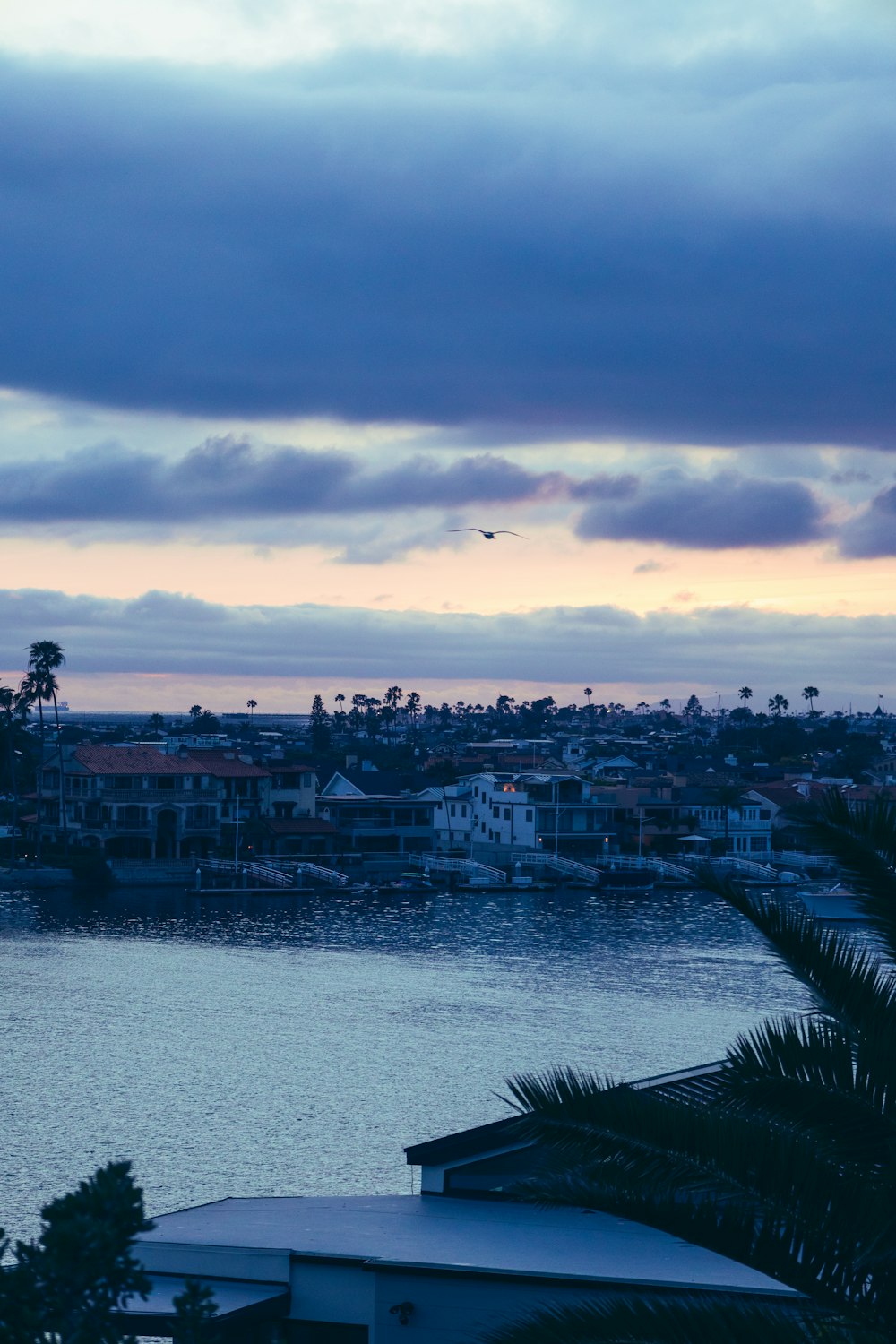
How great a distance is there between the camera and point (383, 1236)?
42.7ft

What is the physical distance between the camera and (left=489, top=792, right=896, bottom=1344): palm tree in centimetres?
673

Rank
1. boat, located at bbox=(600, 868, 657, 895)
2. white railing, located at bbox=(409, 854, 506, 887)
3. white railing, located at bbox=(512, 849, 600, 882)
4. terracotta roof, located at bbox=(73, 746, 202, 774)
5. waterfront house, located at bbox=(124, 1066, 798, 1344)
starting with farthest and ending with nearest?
white railing, located at bbox=(512, 849, 600, 882)
white railing, located at bbox=(409, 854, 506, 887)
boat, located at bbox=(600, 868, 657, 895)
terracotta roof, located at bbox=(73, 746, 202, 774)
waterfront house, located at bbox=(124, 1066, 798, 1344)

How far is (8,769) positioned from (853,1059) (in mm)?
100417

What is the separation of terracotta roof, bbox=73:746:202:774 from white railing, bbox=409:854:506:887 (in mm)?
14795

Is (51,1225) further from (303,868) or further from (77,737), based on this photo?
(77,737)

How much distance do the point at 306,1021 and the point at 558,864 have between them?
→ 47.6 m

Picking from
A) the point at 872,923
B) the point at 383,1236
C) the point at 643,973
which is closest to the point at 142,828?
the point at 643,973

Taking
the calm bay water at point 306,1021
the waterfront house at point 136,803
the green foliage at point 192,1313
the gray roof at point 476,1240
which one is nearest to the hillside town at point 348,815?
the waterfront house at point 136,803

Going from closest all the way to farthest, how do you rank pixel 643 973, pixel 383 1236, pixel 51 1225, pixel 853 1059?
1. pixel 51 1225
2. pixel 853 1059
3. pixel 383 1236
4. pixel 643 973

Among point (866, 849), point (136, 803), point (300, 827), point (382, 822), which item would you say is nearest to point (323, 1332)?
point (866, 849)

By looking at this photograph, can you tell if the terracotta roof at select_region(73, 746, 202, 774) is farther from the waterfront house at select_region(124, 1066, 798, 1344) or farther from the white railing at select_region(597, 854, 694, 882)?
the waterfront house at select_region(124, 1066, 798, 1344)

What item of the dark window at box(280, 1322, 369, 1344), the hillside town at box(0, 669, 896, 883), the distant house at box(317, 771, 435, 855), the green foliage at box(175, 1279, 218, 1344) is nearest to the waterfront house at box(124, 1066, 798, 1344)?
the dark window at box(280, 1322, 369, 1344)

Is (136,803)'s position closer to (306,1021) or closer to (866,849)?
(306,1021)

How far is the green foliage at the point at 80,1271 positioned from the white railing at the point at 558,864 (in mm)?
86660
